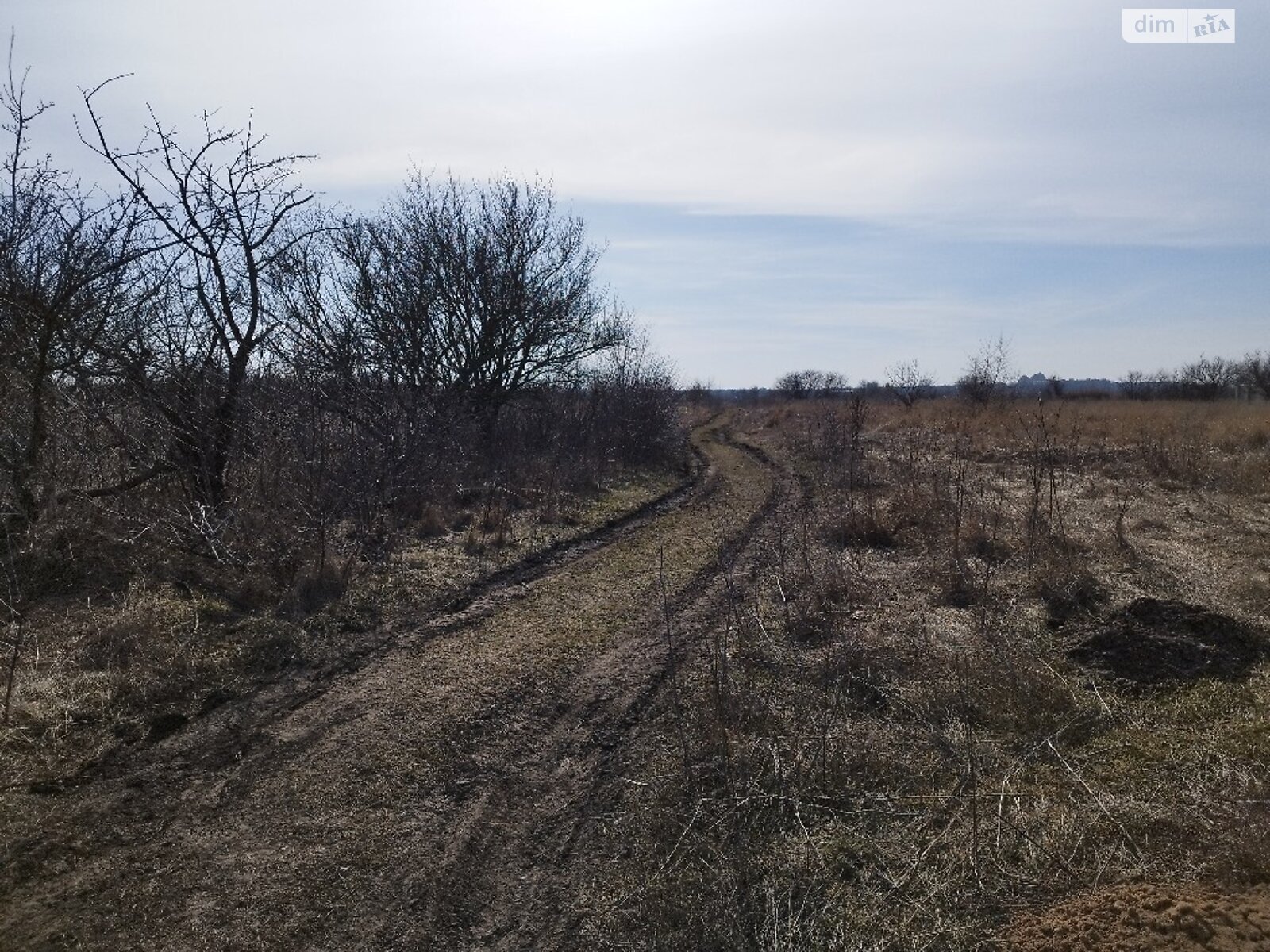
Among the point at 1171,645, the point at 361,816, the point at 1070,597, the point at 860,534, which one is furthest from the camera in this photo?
the point at 860,534

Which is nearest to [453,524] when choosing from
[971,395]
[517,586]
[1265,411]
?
[517,586]

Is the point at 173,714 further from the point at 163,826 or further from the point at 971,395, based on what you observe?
the point at 971,395

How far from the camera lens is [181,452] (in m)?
8.28

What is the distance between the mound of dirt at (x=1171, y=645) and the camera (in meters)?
5.49

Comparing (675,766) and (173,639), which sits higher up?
(173,639)

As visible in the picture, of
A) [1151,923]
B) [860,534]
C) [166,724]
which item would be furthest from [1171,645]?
[166,724]

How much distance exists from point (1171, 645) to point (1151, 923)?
3.20 metres

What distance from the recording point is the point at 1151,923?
3.04m

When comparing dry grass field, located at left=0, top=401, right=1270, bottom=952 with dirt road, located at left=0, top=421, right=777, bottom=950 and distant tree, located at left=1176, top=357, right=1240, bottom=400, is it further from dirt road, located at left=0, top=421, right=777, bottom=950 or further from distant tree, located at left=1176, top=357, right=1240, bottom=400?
distant tree, located at left=1176, top=357, right=1240, bottom=400

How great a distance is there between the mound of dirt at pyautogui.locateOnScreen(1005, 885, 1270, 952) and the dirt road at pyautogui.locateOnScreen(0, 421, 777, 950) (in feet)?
5.65

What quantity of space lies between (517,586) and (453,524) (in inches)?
118

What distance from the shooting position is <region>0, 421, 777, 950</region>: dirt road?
11.0 ft

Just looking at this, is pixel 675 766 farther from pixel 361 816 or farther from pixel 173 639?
pixel 173 639

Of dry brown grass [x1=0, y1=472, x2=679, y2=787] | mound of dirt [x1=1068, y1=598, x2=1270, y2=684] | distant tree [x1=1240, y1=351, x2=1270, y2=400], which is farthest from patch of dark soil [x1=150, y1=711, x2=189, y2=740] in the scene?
distant tree [x1=1240, y1=351, x2=1270, y2=400]
